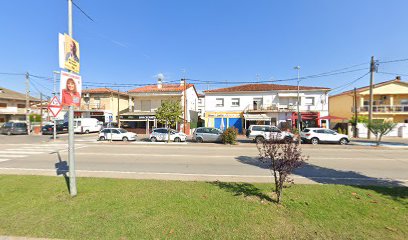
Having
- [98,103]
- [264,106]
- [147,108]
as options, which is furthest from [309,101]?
[98,103]

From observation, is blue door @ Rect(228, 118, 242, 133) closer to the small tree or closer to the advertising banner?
the small tree

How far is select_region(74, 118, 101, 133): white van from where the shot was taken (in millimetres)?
29125

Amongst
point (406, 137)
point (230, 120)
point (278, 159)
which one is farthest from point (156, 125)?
point (406, 137)

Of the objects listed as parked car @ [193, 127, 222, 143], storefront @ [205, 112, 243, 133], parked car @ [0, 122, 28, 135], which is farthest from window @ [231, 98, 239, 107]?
parked car @ [0, 122, 28, 135]

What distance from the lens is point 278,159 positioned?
14.9ft

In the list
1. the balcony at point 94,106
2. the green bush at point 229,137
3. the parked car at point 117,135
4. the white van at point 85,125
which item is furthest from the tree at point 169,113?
the balcony at point 94,106

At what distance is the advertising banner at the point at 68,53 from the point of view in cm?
433

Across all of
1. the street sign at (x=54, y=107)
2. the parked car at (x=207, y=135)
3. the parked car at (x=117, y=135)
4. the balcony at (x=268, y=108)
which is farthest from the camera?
the balcony at (x=268, y=108)

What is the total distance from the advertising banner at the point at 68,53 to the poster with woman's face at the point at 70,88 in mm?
190

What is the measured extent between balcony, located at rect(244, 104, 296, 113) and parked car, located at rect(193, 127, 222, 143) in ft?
35.9

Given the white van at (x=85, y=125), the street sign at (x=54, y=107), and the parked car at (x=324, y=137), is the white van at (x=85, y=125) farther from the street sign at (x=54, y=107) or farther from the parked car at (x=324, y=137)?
the parked car at (x=324, y=137)

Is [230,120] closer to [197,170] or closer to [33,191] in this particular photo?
[197,170]

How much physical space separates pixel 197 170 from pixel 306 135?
46.4 ft

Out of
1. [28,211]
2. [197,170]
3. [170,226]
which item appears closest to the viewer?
[170,226]
